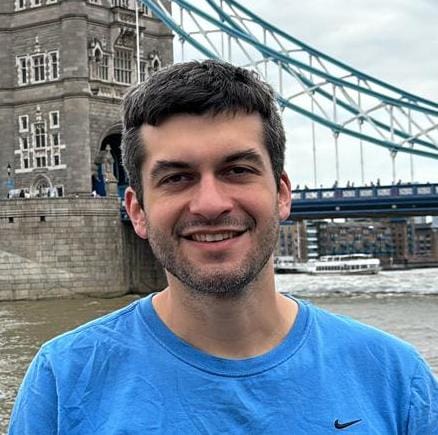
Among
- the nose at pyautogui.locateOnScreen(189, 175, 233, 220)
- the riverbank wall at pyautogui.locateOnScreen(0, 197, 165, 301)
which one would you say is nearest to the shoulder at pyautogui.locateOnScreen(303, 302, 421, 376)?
the nose at pyautogui.locateOnScreen(189, 175, 233, 220)

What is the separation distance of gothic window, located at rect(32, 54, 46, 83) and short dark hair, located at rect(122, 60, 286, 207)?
32.6 m

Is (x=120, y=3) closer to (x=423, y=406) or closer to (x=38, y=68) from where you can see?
(x=38, y=68)

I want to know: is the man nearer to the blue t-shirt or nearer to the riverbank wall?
the blue t-shirt

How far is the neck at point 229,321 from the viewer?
178cm

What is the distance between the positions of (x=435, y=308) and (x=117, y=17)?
18451 mm

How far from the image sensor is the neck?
1.78 metres

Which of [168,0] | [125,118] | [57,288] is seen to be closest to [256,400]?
[125,118]

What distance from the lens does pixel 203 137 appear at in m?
1.75

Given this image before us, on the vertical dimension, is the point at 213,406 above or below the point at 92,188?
below

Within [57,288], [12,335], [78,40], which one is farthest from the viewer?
[78,40]

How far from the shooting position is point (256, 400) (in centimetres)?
169

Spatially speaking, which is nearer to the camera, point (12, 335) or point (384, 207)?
point (12, 335)

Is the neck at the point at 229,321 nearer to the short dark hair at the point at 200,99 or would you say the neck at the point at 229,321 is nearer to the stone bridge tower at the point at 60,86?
the short dark hair at the point at 200,99

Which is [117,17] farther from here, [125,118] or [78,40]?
[125,118]
